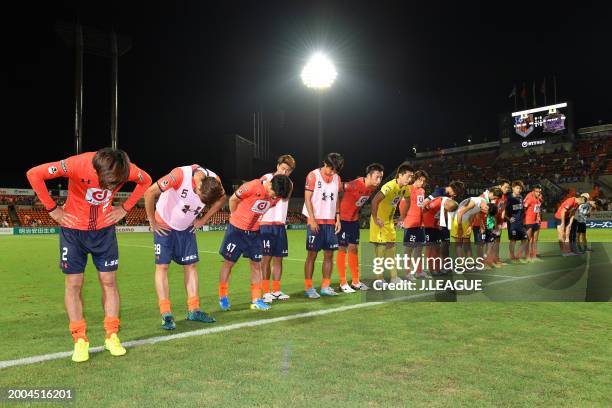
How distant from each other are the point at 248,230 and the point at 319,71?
10349mm

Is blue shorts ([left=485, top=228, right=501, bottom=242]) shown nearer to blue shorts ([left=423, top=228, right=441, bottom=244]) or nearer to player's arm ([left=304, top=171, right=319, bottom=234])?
blue shorts ([left=423, top=228, right=441, bottom=244])

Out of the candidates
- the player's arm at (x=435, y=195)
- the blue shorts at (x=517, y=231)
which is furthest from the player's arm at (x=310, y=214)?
the blue shorts at (x=517, y=231)

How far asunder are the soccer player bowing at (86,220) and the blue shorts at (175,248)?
0.94m

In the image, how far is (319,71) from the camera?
15.6 metres

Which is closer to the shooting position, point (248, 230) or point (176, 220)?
point (176, 220)

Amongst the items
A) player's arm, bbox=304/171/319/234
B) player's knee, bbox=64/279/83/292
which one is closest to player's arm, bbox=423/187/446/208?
player's arm, bbox=304/171/319/234

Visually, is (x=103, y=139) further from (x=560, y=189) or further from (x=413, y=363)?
(x=413, y=363)

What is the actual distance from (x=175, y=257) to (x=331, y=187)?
300cm

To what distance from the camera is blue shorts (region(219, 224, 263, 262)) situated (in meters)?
6.42

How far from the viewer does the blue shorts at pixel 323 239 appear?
24.6ft

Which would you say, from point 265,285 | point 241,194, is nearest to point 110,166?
point 241,194

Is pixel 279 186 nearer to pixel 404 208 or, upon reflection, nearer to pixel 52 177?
pixel 52 177

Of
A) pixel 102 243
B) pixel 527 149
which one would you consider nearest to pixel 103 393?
pixel 102 243

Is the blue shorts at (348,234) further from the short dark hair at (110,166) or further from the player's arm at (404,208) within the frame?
the short dark hair at (110,166)
